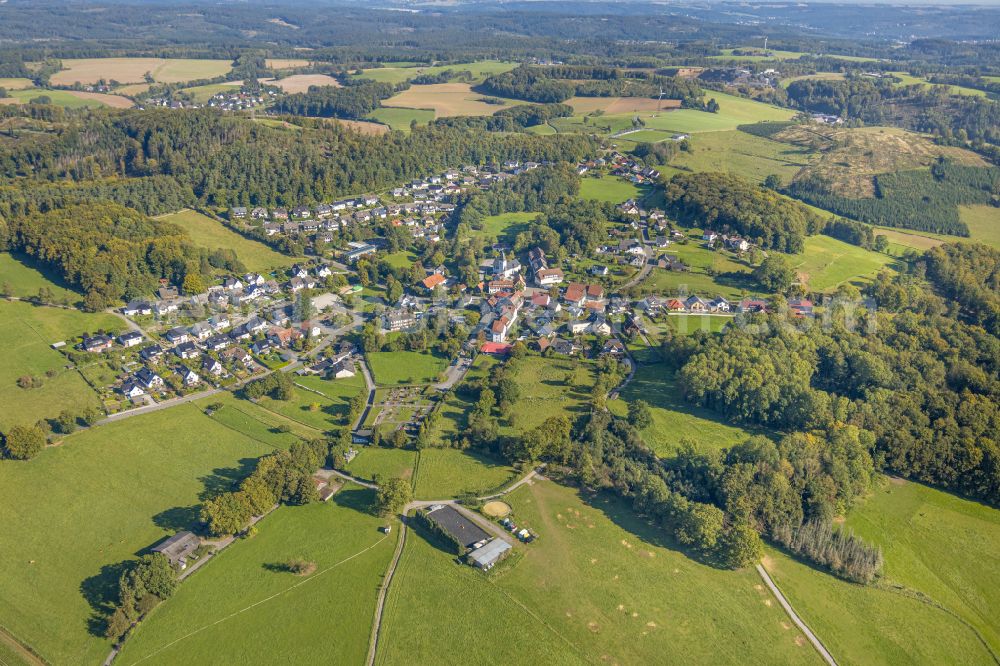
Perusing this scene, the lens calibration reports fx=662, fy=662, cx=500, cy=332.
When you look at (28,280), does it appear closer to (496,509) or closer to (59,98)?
(496,509)

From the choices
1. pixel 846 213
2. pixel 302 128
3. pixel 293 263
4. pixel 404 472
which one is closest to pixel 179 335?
pixel 293 263

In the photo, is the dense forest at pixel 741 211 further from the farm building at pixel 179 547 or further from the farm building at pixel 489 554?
the farm building at pixel 179 547

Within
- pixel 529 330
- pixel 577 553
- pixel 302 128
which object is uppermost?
pixel 302 128

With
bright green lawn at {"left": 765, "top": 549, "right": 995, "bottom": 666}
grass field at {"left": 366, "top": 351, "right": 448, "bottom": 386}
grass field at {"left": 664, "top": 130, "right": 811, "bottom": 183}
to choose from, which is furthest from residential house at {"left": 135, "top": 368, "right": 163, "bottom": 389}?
grass field at {"left": 664, "top": 130, "right": 811, "bottom": 183}

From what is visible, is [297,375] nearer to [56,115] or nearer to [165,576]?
[165,576]

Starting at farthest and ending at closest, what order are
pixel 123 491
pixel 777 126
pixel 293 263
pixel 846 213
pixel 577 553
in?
1. pixel 777 126
2. pixel 846 213
3. pixel 293 263
4. pixel 123 491
5. pixel 577 553

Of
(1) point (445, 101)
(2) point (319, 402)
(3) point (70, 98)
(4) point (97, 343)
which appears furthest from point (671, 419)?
(3) point (70, 98)
